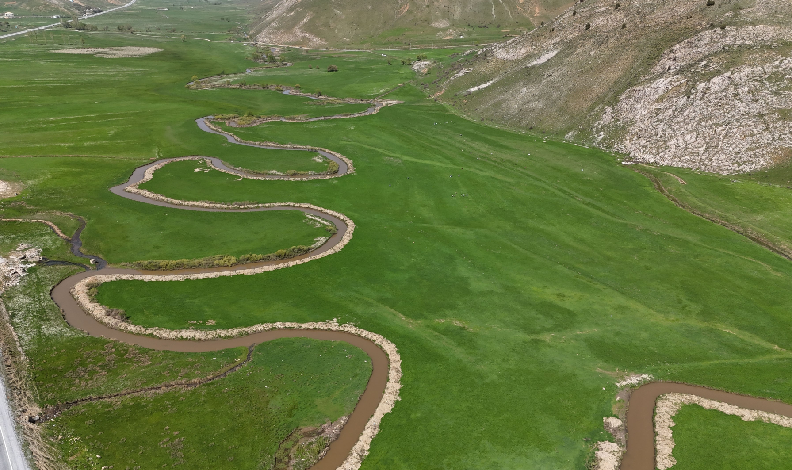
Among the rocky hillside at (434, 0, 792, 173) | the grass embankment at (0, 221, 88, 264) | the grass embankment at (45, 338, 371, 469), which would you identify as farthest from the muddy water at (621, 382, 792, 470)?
the grass embankment at (0, 221, 88, 264)

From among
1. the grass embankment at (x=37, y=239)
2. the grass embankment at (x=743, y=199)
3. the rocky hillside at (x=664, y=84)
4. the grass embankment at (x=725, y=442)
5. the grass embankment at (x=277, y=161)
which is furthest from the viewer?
the grass embankment at (x=277, y=161)

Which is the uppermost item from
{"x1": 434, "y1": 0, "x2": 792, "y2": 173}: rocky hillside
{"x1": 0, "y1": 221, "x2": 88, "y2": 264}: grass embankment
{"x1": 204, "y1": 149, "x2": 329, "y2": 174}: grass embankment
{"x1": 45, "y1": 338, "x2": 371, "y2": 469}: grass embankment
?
{"x1": 434, "y1": 0, "x2": 792, "y2": 173}: rocky hillside

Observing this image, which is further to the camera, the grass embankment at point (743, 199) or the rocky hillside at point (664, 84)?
the rocky hillside at point (664, 84)

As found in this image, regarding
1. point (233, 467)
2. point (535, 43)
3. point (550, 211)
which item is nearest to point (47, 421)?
point (233, 467)

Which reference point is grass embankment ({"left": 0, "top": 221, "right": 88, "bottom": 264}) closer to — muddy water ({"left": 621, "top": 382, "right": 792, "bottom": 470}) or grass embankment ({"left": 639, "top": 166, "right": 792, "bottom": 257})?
muddy water ({"left": 621, "top": 382, "right": 792, "bottom": 470})

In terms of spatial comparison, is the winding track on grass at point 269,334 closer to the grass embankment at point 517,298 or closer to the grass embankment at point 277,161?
the grass embankment at point 517,298

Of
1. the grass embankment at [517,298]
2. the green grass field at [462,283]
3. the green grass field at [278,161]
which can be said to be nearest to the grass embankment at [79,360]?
the green grass field at [462,283]
